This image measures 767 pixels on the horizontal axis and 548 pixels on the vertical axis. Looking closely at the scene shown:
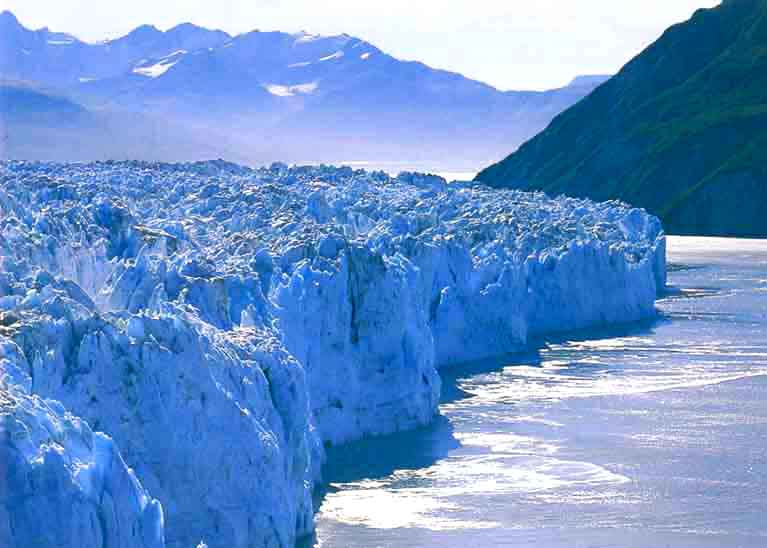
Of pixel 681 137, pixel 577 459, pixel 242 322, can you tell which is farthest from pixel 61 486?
pixel 681 137

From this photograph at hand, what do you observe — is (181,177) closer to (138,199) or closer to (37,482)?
(138,199)

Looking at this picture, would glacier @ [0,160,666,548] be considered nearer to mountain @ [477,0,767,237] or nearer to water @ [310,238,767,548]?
water @ [310,238,767,548]

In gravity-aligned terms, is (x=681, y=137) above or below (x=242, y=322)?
above

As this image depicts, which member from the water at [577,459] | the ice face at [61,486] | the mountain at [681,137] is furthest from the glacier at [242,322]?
the mountain at [681,137]

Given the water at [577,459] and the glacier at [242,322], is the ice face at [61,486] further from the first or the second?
the water at [577,459]

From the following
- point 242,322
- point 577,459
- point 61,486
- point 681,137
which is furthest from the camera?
point 681,137

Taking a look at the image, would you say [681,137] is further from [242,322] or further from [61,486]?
[61,486]

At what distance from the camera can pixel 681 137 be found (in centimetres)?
14800

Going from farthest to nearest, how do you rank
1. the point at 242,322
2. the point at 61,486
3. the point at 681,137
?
the point at 681,137, the point at 242,322, the point at 61,486

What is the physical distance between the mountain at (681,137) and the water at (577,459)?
266ft

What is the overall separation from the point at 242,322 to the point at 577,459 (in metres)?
8.97

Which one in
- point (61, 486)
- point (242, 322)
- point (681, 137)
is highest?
point (681, 137)

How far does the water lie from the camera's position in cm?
3038

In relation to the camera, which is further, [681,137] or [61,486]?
[681,137]
